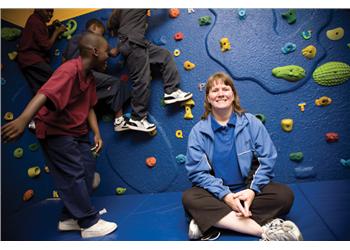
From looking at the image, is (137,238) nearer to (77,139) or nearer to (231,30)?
(77,139)

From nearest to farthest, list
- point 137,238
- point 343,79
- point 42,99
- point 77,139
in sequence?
point 42,99 < point 137,238 < point 77,139 < point 343,79

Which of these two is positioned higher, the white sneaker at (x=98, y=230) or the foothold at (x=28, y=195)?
the foothold at (x=28, y=195)

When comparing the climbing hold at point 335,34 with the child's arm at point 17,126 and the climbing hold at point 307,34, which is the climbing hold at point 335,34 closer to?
the climbing hold at point 307,34

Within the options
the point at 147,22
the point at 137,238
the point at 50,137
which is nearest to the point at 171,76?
the point at 147,22

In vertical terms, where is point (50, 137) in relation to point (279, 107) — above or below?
above

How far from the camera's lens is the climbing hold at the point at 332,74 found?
1.54m

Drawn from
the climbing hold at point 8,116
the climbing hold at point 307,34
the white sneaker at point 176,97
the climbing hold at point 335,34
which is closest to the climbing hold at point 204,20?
the white sneaker at point 176,97

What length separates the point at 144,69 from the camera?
153cm

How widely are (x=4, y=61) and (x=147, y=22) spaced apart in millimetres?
742

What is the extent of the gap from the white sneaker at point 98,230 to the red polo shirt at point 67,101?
386 mm

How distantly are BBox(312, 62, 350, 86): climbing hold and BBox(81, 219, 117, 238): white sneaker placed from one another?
120cm

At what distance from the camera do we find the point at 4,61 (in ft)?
5.12

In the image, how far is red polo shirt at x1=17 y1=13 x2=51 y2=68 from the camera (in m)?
1.46

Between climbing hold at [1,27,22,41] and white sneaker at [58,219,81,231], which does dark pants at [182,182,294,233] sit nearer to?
white sneaker at [58,219,81,231]
